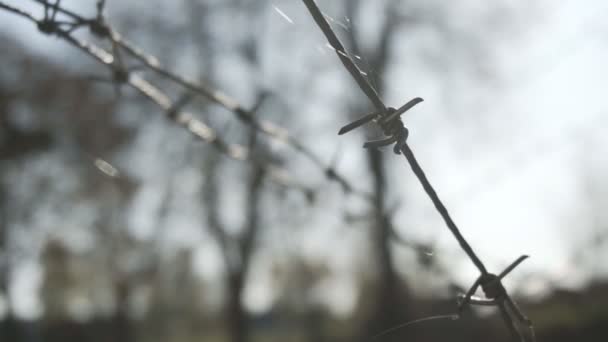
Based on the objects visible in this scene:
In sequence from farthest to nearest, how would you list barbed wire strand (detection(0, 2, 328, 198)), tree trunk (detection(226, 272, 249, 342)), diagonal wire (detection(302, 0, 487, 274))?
1. tree trunk (detection(226, 272, 249, 342))
2. barbed wire strand (detection(0, 2, 328, 198))
3. diagonal wire (detection(302, 0, 487, 274))

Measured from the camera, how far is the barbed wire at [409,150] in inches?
26.6

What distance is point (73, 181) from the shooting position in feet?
55.2

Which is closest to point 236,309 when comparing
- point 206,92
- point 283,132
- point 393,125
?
point 283,132

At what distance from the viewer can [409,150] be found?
0.70 meters

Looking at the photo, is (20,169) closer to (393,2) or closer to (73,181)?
(73,181)

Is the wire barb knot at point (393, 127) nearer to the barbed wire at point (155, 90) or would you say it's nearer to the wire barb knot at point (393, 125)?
the wire barb knot at point (393, 125)

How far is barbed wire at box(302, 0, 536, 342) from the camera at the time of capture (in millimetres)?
675

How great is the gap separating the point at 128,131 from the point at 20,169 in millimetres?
4225

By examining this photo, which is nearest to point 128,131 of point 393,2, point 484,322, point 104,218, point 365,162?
point 104,218

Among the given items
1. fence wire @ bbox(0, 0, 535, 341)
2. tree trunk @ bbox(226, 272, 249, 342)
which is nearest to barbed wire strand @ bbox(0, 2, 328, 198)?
fence wire @ bbox(0, 0, 535, 341)

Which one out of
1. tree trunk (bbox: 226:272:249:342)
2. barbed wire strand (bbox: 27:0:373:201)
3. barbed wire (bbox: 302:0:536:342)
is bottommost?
barbed wire (bbox: 302:0:536:342)

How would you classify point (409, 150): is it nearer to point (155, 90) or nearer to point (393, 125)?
point (393, 125)

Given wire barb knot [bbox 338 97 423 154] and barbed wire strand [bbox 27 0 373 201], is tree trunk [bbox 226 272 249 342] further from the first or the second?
wire barb knot [bbox 338 97 423 154]

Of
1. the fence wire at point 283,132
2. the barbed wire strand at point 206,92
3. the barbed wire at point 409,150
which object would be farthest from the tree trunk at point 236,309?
the barbed wire at point 409,150
